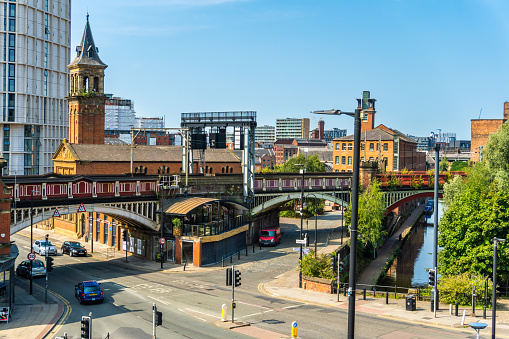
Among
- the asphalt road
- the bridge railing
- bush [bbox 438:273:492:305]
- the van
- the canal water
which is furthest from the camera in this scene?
the van

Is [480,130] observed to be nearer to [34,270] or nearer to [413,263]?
[413,263]

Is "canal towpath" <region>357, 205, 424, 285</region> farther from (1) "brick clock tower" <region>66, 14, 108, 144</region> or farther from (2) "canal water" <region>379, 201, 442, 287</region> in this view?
(1) "brick clock tower" <region>66, 14, 108, 144</region>

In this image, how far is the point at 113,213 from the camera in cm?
4941

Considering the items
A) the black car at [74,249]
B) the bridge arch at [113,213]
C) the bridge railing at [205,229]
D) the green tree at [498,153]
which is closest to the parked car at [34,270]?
the bridge arch at [113,213]

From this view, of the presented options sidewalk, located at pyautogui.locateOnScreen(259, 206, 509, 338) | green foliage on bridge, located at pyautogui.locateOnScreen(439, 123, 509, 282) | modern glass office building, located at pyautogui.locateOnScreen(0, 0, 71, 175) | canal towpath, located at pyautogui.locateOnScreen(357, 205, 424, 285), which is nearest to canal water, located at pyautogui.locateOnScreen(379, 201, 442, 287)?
canal towpath, located at pyautogui.locateOnScreen(357, 205, 424, 285)

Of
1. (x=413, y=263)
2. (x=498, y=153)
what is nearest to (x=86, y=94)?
(x=413, y=263)

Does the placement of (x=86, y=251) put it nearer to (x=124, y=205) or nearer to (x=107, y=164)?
(x=124, y=205)

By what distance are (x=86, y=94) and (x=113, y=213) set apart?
131 feet

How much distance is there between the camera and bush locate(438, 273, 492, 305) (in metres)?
34.6

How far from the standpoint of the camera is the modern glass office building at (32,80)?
87.5 metres

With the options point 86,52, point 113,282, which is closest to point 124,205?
point 113,282

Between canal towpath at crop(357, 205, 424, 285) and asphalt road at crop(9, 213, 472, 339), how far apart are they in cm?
742

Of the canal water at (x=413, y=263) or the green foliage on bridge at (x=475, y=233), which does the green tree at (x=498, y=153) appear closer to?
the green foliage on bridge at (x=475, y=233)

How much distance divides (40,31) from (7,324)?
73159mm
